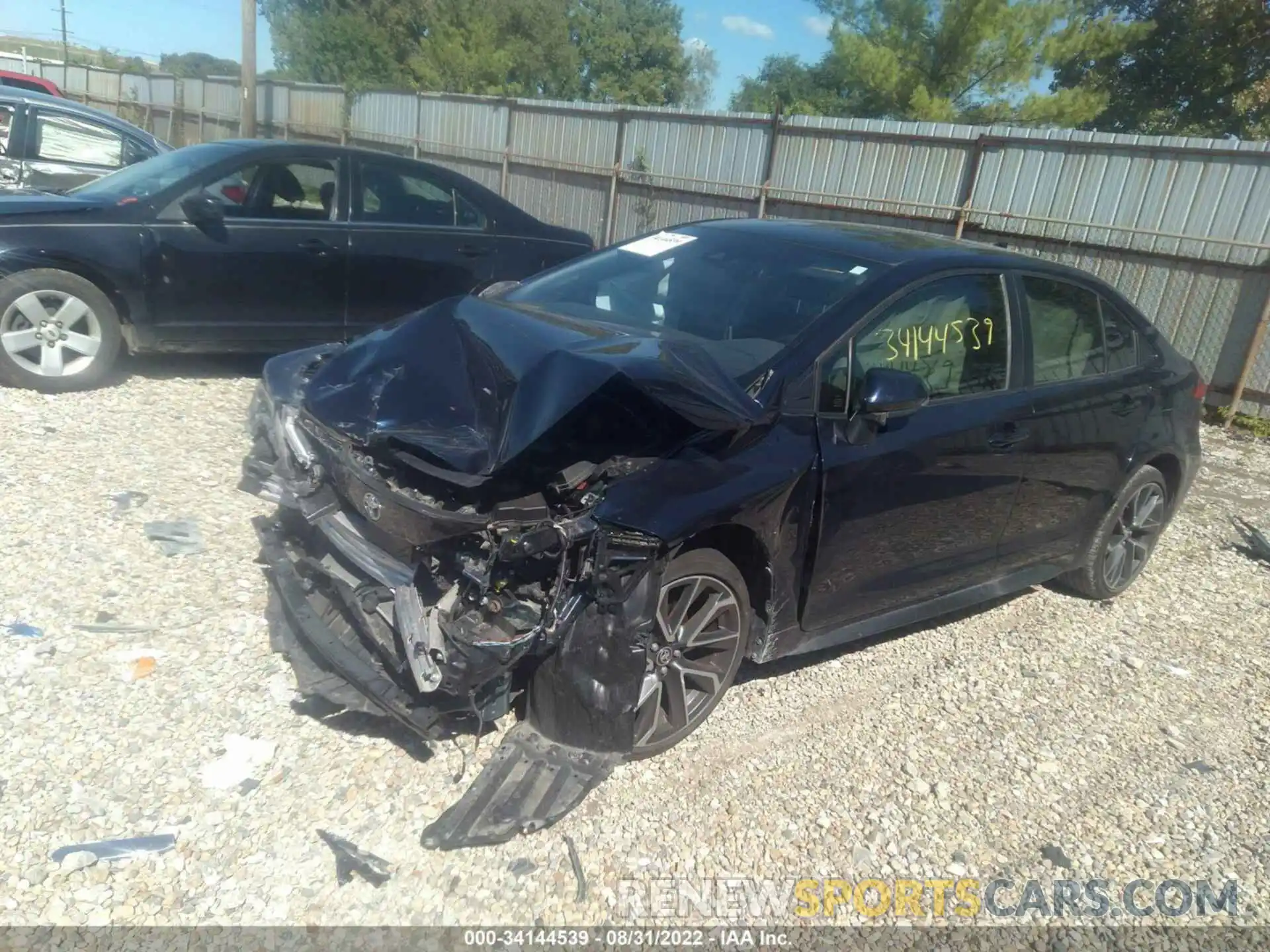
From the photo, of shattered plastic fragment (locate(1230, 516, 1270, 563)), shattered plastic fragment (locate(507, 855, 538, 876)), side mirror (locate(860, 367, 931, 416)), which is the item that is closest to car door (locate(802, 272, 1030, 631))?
side mirror (locate(860, 367, 931, 416))

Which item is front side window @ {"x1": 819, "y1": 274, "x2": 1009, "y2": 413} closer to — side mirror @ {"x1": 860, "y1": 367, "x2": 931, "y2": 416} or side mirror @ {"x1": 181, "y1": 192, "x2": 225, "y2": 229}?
side mirror @ {"x1": 860, "y1": 367, "x2": 931, "y2": 416}

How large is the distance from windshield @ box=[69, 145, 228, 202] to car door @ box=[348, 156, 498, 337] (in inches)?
40.1

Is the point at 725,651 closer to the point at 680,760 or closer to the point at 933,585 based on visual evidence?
the point at 680,760

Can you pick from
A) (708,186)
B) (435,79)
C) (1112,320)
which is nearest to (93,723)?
(1112,320)

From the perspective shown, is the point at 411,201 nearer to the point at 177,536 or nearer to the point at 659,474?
the point at 177,536

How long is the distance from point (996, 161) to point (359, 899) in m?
9.71

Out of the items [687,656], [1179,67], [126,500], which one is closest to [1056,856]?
[687,656]

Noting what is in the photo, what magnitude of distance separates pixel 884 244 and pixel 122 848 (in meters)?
3.44

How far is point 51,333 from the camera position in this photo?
6027mm

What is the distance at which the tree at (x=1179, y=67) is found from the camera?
23572mm

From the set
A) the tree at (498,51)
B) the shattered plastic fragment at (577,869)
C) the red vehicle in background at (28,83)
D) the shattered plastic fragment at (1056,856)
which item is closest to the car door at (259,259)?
the shattered plastic fragment at (577,869)

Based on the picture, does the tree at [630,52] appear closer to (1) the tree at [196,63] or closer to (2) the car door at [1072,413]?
(1) the tree at [196,63]

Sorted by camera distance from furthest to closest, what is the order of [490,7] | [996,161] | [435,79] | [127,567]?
[490,7] < [435,79] < [996,161] < [127,567]

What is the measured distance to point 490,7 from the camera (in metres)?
38.1
